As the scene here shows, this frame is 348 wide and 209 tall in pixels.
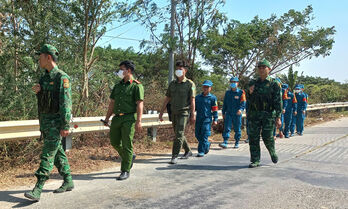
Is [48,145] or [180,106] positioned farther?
[180,106]

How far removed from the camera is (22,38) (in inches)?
267

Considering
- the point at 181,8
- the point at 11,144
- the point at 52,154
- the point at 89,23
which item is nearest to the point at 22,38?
the point at 89,23

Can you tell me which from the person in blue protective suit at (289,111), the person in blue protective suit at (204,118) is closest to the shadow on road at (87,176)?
the person in blue protective suit at (204,118)

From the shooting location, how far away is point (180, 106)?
20.8ft

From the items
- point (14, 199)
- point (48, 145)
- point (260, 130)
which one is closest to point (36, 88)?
point (48, 145)

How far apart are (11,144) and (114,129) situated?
80.2 inches

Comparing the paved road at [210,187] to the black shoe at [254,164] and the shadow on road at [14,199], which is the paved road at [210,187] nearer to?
the shadow on road at [14,199]

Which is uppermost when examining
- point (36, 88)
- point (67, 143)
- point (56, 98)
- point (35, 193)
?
point (36, 88)

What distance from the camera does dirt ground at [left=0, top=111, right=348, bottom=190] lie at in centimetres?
504

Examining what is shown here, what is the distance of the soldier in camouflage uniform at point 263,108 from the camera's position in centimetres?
585

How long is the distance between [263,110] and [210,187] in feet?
6.81

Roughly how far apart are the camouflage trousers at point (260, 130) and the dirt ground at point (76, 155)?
2.31 metres

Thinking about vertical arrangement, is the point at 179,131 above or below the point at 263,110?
below

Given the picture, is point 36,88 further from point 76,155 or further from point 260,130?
point 260,130
